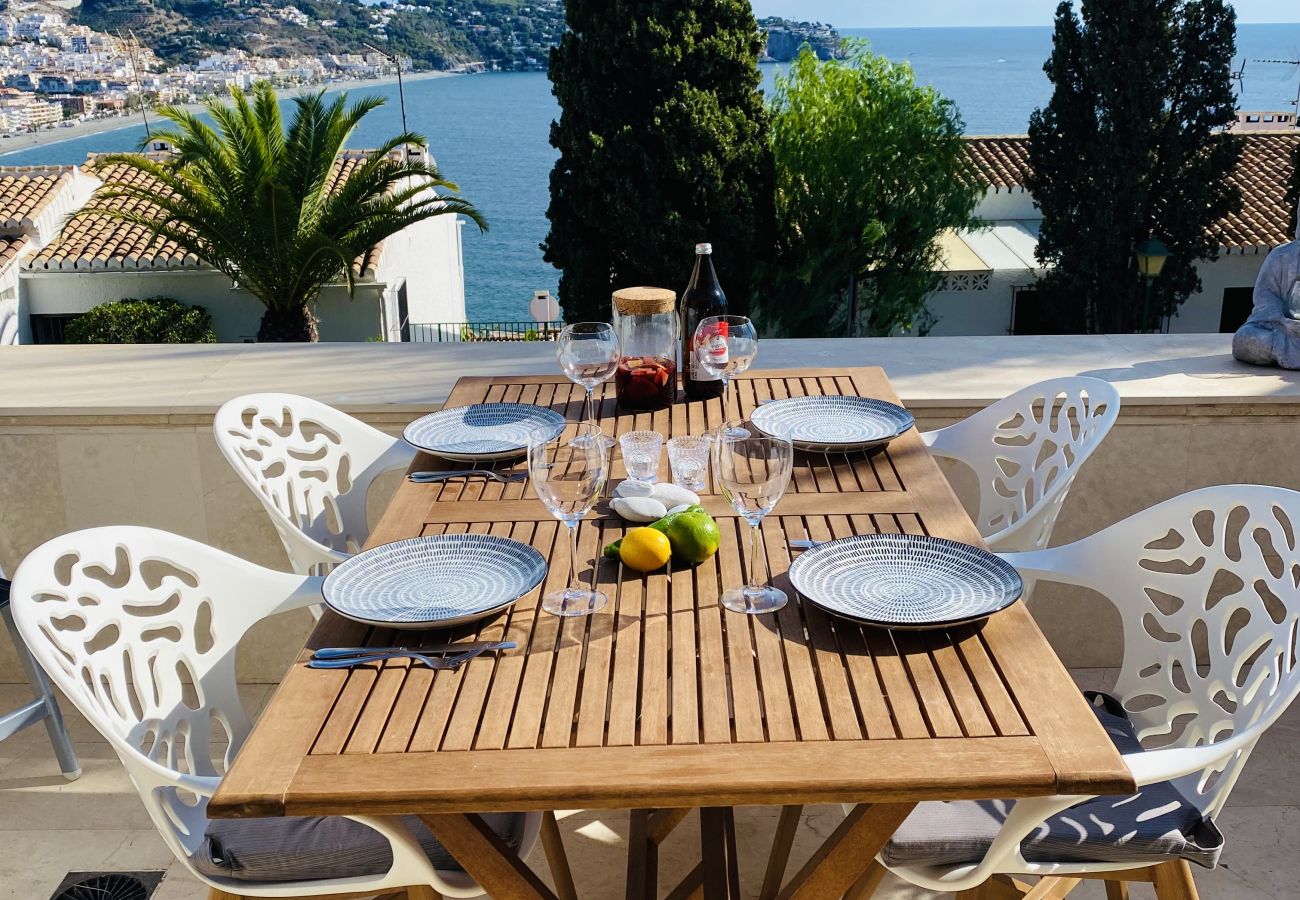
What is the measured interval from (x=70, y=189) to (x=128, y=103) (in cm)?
2347

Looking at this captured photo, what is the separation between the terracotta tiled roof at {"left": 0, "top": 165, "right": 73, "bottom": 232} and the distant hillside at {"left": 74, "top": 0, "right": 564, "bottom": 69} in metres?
21.2

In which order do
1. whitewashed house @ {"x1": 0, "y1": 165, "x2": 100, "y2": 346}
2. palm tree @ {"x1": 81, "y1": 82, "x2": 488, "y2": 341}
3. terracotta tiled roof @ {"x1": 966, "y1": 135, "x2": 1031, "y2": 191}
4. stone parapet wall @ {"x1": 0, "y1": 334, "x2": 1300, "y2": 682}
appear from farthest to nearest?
terracotta tiled roof @ {"x1": 966, "y1": 135, "x2": 1031, "y2": 191}
whitewashed house @ {"x1": 0, "y1": 165, "x2": 100, "y2": 346}
palm tree @ {"x1": 81, "y1": 82, "x2": 488, "y2": 341}
stone parapet wall @ {"x1": 0, "y1": 334, "x2": 1300, "y2": 682}

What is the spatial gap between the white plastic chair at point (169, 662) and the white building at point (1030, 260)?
17923 millimetres

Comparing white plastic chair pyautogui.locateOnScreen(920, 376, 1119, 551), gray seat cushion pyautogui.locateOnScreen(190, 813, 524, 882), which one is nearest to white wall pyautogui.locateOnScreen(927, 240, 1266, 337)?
white plastic chair pyautogui.locateOnScreen(920, 376, 1119, 551)

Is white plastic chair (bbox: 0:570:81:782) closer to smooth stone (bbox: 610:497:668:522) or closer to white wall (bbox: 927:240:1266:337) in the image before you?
smooth stone (bbox: 610:497:668:522)

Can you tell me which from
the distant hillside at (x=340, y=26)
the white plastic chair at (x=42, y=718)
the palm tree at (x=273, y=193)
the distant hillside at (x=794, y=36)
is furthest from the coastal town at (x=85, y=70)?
the white plastic chair at (x=42, y=718)

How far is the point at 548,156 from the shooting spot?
279ft

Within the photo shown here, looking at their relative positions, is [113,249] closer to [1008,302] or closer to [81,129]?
[1008,302]

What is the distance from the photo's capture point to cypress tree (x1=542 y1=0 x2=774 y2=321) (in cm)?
1292

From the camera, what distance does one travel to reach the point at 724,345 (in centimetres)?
270

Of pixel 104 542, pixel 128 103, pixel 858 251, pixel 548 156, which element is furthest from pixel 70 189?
pixel 548 156

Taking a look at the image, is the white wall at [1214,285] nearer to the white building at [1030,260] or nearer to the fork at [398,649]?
the white building at [1030,260]

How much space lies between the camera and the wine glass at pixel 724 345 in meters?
2.69

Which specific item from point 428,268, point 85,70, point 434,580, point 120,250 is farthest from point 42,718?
point 85,70
